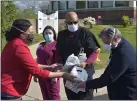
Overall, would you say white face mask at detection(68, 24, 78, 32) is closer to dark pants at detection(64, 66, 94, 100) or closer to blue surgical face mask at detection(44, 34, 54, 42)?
dark pants at detection(64, 66, 94, 100)

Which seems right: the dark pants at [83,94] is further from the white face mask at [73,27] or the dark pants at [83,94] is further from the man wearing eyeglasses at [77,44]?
the white face mask at [73,27]

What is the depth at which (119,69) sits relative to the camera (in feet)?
13.7

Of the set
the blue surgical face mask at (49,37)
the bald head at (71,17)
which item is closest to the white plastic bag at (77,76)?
the bald head at (71,17)

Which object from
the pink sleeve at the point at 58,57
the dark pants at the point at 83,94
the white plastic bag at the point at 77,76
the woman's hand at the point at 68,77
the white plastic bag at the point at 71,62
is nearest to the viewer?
the woman's hand at the point at 68,77

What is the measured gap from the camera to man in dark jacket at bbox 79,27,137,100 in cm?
420

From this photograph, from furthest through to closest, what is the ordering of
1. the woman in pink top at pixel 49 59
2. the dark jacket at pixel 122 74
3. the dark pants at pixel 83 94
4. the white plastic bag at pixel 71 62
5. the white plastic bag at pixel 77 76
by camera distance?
the woman in pink top at pixel 49 59 < the dark pants at pixel 83 94 < the white plastic bag at pixel 71 62 < the white plastic bag at pixel 77 76 < the dark jacket at pixel 122 74

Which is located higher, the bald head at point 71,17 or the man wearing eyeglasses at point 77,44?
the bald head at point 71,17

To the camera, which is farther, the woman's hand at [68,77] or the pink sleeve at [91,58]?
the pink sleeve at [91,58]

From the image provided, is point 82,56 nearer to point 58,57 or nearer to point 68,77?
point 58,57

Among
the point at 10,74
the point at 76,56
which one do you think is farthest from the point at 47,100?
the point at 10,74

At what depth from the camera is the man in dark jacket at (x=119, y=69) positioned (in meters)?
4.20

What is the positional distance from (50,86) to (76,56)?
1299mm

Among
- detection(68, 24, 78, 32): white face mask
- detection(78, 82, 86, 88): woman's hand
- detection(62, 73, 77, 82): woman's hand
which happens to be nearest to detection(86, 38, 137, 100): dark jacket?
detection(78, 82, 86, 88): woman's hand

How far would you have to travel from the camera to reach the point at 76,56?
5.52 meters
